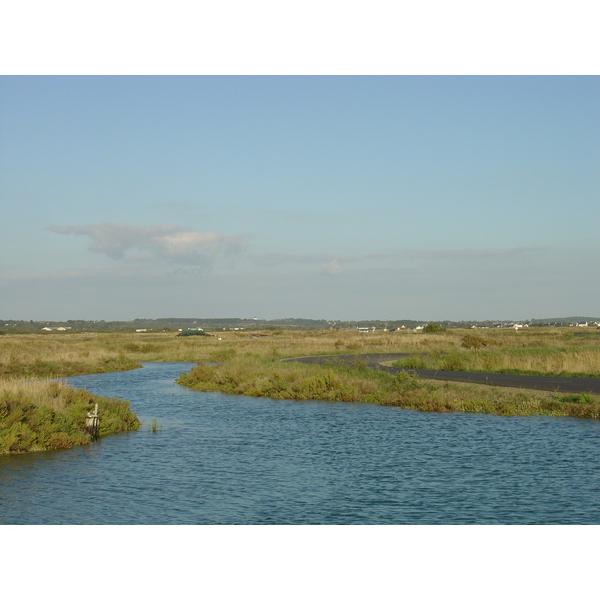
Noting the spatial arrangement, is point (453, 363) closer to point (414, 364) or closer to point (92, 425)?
point (414, 364)

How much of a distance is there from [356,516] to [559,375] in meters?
27.3

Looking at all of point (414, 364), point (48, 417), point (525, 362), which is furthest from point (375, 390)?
point (48, 417)

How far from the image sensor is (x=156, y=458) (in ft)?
61.0

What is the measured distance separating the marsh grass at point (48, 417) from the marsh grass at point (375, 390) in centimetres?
1135

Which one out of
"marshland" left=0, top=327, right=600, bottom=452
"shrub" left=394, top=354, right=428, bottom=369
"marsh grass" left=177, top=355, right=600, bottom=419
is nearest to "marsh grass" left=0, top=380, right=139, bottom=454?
"marshland" left=0, top=327, right=600, bottom=452

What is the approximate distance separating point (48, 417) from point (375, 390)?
17007 mm

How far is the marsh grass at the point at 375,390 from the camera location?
85.4 ft

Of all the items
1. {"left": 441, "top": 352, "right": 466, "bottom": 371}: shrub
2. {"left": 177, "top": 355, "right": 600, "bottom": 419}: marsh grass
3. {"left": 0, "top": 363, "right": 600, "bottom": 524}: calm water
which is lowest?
{"left": 0, "top": 363, "right": 600, "bottom": 524}: calm water

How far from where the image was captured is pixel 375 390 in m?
32.5

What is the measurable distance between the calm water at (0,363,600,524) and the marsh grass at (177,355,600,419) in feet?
4.55

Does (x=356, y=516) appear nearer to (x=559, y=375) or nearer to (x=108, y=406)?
(x=108, y=406)

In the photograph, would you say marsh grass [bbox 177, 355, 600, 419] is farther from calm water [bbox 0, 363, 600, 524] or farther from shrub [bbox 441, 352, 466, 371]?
shrub [bbox 441, 352, 466, 371]

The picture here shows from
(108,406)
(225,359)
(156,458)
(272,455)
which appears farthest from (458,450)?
(225,359)

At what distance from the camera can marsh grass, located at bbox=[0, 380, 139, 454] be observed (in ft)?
62.0
